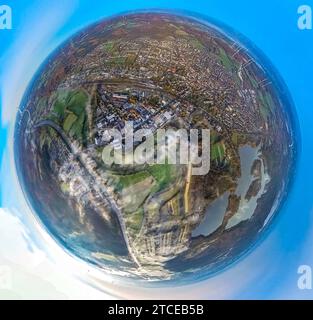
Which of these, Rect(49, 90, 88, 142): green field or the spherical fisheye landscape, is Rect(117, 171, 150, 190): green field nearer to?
the spherical fisheye landscape

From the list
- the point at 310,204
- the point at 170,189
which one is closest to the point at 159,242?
the point at 170,189

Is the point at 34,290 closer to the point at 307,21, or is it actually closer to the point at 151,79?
the point at 151,79

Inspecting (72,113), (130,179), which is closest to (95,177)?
(130,179)

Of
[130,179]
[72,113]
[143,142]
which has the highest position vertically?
[72,113]

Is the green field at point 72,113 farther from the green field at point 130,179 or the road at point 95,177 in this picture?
the green field at point 130,179

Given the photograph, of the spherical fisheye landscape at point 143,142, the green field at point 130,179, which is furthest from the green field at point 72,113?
the green field at point 130,179

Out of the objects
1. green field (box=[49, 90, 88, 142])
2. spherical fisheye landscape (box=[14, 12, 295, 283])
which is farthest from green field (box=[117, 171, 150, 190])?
green field (box=[49, 90, 88, 142])

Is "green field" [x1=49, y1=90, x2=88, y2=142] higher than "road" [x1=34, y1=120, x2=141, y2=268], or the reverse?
"green field" [x1=49, y1=90, x2=88, y2=142]

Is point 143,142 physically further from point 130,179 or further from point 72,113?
point 72,113
